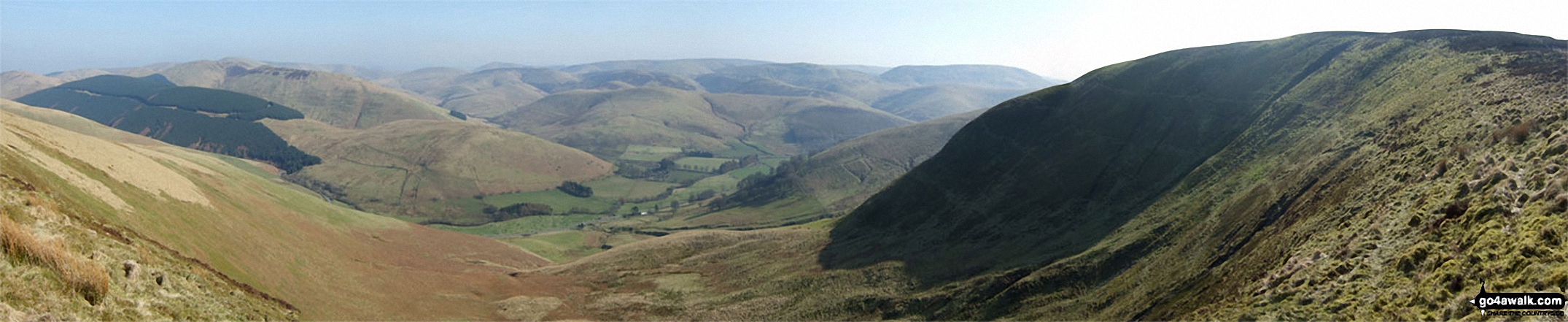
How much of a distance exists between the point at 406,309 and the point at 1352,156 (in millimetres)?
91000

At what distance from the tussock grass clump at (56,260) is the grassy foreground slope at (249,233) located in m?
8.74

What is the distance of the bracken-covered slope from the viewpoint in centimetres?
2995

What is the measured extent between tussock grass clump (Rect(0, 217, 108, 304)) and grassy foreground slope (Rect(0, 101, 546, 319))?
8.74 metres

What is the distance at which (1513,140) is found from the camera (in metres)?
36.5

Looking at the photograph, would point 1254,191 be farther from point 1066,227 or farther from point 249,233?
point 249,233

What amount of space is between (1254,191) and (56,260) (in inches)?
3270

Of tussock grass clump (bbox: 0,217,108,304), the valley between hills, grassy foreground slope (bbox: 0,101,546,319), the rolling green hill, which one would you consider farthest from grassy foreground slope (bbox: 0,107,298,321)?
the rolling green hill

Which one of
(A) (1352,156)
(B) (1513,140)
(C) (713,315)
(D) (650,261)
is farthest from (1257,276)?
(D) (650,261)

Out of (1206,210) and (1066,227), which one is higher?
(1206,210)

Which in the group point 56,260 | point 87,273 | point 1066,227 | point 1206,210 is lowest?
point 1066,227

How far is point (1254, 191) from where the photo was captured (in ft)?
200

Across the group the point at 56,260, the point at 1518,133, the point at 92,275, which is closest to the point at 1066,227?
the point at 1518,133

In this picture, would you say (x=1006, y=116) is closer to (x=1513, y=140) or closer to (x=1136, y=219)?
(x=1136, y=219)

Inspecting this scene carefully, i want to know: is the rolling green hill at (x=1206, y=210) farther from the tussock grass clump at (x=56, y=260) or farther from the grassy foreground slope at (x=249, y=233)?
the tussock grass clump at (x=56, y=260)
